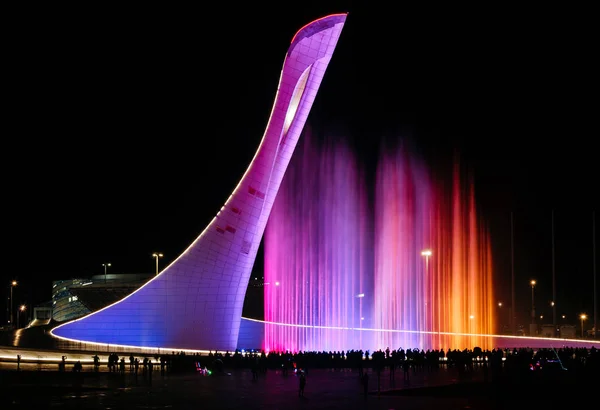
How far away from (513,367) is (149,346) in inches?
527

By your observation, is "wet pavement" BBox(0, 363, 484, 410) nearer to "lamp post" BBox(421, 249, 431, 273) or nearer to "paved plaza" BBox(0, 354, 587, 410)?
"paved plaza" BBox(0, 354, 587, 410)

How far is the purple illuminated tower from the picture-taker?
1022 inches

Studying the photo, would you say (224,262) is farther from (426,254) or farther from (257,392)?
(257,392)

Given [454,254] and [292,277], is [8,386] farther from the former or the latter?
[454,254]

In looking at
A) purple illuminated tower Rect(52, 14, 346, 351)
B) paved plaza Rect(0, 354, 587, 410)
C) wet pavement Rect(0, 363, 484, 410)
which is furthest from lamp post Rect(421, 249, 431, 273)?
paved plaza Rect(0, 354, 587, 410)

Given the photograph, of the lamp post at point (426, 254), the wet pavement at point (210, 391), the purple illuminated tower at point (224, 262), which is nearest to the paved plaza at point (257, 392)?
the wet pavement at point (210, 391)

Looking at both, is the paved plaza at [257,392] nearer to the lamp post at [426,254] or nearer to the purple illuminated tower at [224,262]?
the purple illuminated tower at [224,262]

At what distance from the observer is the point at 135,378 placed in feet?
63.3

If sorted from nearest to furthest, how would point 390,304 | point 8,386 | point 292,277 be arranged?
point 8,386 → point 292,277 → point 390,304

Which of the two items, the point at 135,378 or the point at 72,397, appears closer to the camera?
the point at 72,397

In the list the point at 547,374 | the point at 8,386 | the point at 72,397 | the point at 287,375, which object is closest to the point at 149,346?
the point at 287,375

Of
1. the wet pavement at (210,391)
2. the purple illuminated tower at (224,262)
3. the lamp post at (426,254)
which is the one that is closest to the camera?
the wet pavement at (210,391)

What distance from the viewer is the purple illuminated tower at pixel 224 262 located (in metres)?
26.0

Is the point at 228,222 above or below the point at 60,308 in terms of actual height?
above
